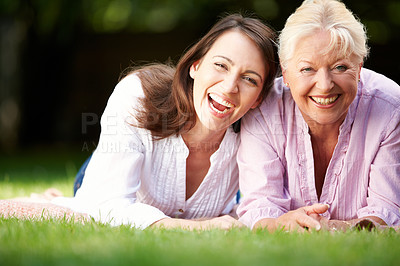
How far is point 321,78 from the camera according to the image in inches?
127

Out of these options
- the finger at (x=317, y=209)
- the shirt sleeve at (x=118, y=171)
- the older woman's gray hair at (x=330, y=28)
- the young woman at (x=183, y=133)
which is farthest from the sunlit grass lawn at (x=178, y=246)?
the older woman's gray hair at (x=330, y=28)

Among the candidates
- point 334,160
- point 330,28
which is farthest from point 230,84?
point 334,160

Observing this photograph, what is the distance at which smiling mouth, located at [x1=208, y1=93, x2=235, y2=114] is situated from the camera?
3531 mm

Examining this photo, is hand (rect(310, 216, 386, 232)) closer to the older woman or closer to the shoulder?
the older woman

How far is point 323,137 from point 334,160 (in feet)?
0.62

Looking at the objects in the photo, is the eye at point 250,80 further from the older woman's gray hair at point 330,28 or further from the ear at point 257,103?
the older woman's gray hair at point 330,28

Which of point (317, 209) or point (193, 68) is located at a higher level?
point (193, 68)

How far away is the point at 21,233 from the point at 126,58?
A: 377 inches

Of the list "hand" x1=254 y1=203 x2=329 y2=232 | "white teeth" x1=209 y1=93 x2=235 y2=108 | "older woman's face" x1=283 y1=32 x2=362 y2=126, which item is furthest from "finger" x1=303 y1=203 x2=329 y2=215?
"white teeth" x1=209 y1=93 x2=235 y2=108

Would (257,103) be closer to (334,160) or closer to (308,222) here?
(334,160)

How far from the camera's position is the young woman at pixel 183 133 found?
3.52m

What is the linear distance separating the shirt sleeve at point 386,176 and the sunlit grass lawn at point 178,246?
0.36 meters

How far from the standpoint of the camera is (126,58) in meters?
12.0

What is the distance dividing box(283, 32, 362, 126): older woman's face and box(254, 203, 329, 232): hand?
600 mm
